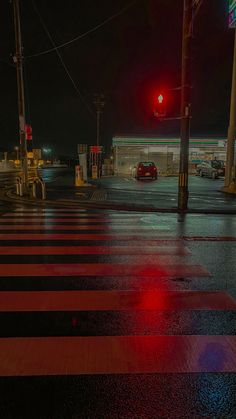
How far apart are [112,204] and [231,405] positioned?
1246 centimetres

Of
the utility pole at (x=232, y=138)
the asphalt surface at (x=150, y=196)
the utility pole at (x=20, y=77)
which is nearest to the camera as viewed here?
the asphalt surface at (x=150, y=196)

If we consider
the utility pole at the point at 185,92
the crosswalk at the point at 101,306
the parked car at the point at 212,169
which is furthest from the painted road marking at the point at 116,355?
the parked car at the point at 212,169

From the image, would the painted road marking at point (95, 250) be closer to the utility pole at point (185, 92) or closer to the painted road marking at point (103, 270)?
the painted road marking at point (103, 270)

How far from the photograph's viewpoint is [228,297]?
17.9 feet

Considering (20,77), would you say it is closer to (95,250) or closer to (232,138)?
(232,138)

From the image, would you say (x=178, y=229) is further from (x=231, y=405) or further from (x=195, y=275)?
(x=231, y=405)

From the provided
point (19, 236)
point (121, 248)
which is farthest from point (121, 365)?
point (19, 236)

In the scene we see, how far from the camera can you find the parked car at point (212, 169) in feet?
120

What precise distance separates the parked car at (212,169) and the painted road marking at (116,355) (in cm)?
3361

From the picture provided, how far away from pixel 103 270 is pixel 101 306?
1.59 meters

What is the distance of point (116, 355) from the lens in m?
3.78

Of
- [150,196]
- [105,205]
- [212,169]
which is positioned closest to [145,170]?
[212,169]

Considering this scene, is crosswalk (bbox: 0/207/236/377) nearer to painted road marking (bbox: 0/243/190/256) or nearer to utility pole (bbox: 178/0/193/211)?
painted road marking (bbox: 0/243/190/256)

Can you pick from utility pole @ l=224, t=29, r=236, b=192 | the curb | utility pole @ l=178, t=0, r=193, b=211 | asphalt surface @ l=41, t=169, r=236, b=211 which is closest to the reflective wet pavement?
the curb
